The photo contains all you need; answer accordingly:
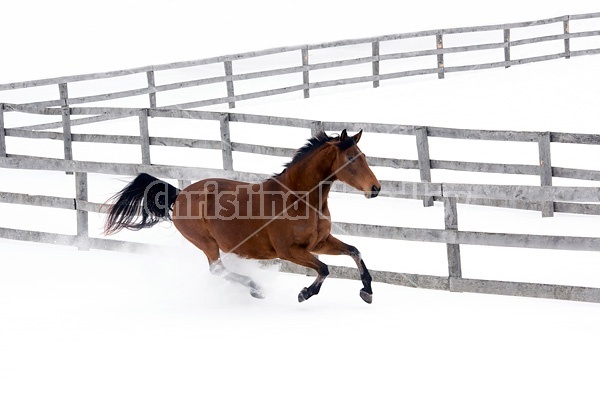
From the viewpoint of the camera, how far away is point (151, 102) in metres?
19.5

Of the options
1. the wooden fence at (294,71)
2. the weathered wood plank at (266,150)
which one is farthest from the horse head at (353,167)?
the wooden fence at (294,71)

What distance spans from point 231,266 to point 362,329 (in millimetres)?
1834

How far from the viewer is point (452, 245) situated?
8133 mm

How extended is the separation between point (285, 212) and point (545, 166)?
15.5 ft

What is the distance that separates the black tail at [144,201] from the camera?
853 cm

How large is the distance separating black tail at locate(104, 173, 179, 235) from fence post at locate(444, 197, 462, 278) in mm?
2375

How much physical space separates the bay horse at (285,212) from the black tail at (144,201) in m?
0.16

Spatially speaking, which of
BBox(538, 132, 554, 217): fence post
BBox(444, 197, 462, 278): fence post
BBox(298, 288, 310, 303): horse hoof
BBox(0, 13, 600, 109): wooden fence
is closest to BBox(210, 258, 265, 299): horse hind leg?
BBox(298, 288, 310, 303): horse hoof

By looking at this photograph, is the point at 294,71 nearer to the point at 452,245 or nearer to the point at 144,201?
the point at 144,201

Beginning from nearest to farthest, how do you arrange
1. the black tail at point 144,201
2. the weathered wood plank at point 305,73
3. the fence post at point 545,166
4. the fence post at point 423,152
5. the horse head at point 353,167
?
the horse head at point 353,167 < the black tail at point 144,201 < the fence post at point 545,166 < the fence post at point 423,152 < the weathered wood plank at point 305,73

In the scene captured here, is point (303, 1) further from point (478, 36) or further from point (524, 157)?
point (524, 157)

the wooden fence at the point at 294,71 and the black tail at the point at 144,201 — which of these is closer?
the black tail at the point at 144,201

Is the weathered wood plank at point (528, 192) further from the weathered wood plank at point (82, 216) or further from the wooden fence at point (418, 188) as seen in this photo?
the weathered wood plank at point (82, 216)

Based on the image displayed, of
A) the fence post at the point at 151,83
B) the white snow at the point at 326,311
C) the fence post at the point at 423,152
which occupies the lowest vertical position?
the white snow at the point at 326,311
